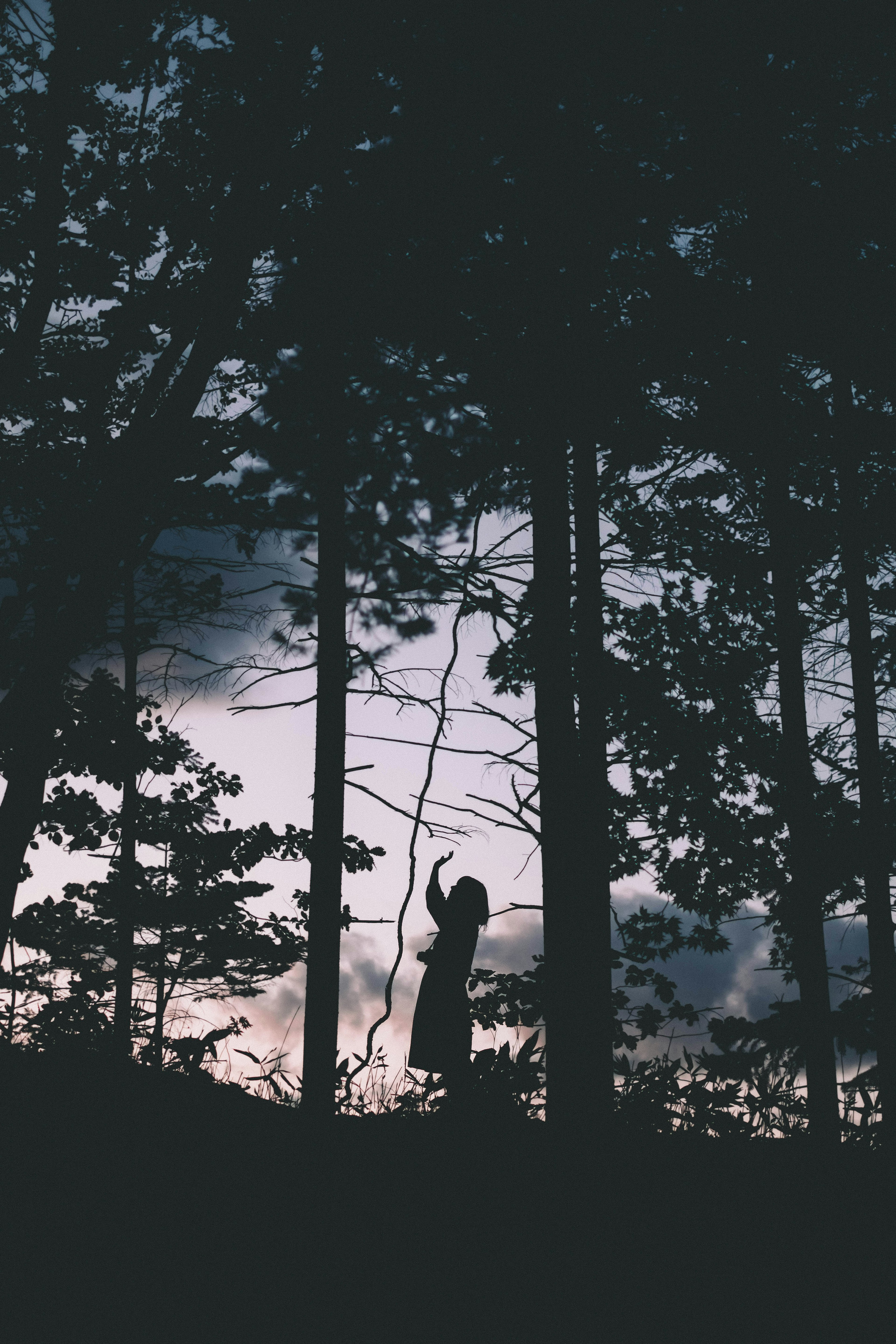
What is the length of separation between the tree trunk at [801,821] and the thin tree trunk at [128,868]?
758cm

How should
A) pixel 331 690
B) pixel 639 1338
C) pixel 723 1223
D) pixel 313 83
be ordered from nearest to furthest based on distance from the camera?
1. pixel 639 1338
2. pixel 723 1223
3. pixel 313 83
4. pixel 331 690

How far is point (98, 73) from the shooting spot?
23.6 ft

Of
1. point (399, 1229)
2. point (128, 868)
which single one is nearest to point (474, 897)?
point (399, 1229)

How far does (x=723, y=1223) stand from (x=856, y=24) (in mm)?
7968

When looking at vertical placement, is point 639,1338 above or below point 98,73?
below

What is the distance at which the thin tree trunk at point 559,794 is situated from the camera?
5570mm

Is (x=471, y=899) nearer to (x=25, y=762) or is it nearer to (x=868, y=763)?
(x=25, y=762)

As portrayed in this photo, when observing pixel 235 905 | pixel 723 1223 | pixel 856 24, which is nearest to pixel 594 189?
pixel 856 24

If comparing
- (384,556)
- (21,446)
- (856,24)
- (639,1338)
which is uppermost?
(856,24)

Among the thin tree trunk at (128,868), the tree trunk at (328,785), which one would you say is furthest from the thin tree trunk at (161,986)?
the tree trunk at (328,785)

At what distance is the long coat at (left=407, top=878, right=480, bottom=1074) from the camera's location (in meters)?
6.77

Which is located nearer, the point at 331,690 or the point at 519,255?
the point at 519,255

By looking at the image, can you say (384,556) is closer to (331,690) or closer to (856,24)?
(331,690)

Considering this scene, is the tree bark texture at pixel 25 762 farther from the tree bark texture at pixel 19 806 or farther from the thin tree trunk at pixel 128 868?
the thin tree trunk at pixel 128 868
